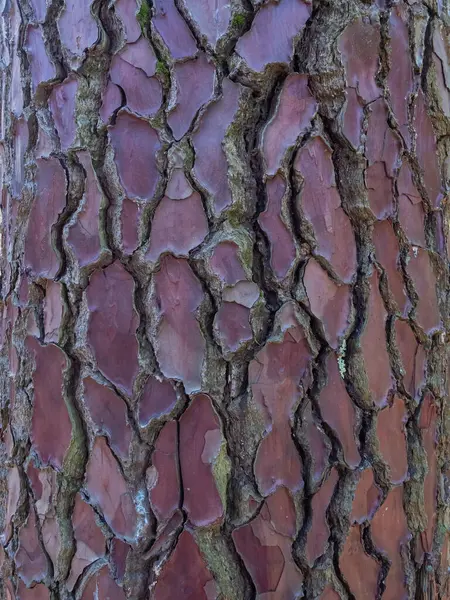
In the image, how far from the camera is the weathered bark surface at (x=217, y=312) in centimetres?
93

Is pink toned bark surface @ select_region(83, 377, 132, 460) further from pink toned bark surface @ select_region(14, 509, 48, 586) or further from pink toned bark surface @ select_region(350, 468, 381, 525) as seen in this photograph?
pink toned bark surface @ select_region(350, 468, 381, 525)

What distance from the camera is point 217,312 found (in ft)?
3.08

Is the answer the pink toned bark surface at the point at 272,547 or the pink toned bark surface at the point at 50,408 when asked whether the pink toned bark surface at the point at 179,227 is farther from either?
the pink toned bark surface at the point at 272,547

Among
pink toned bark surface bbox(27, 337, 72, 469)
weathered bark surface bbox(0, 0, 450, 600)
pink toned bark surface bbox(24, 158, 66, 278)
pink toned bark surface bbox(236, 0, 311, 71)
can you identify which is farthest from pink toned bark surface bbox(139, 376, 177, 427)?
pink toned bark surface bbox(236, 0, 311, 71)

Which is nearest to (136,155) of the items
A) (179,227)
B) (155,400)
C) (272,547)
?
(179,227)

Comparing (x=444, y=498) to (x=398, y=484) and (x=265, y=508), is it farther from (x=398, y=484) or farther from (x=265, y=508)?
(x=265, y=508)

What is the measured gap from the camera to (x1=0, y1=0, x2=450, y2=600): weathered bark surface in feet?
3.06

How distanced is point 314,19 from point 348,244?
1.20ft

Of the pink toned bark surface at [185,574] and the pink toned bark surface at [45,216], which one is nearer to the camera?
the pink toned bark surface at [185,574]

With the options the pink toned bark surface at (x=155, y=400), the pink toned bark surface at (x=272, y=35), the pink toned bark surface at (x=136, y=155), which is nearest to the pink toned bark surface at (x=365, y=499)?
the pink toned bark surface at (x=155, y=400)

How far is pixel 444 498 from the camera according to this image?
1144mm

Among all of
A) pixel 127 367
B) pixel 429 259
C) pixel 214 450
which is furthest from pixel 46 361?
pixel 429 259

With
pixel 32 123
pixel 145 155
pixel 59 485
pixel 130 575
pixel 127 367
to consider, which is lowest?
pixel 130 575

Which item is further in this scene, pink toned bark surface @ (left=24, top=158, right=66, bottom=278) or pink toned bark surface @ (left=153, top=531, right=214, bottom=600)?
pink toned bark surface @ (left=24, top=158, right=66, bottom=278)
